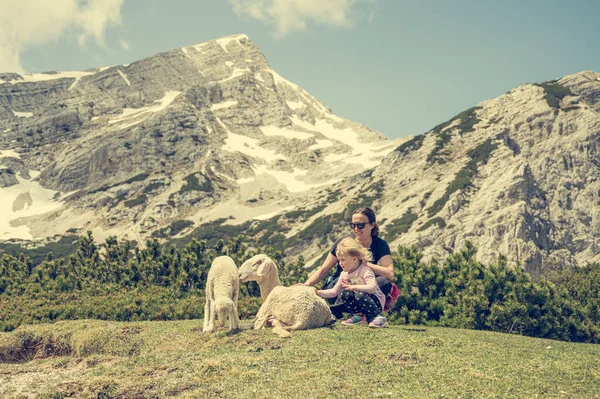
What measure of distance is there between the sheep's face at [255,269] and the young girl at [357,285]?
2541 mm

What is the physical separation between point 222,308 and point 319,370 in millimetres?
5928

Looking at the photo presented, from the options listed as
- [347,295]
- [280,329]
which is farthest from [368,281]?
[280,329]

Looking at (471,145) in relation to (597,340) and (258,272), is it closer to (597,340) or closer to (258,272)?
(597,340)

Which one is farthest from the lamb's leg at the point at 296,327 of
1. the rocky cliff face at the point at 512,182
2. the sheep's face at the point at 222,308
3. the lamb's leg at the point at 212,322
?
the rocky cliff face at the point at 512,182

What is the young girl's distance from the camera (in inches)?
619

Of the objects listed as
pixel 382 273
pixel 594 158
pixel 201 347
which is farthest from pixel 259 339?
pixel 594 158

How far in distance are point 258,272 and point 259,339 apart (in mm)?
3052

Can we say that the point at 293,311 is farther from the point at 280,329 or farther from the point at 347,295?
the point at 347,295

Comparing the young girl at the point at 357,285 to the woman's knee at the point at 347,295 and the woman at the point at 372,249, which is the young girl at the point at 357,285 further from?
the woman at the point at 372,249

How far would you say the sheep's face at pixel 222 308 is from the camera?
55.9 ft

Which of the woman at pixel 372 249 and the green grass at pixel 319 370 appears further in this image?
the woman at pixel 372 249

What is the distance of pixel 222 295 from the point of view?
17.5 metres

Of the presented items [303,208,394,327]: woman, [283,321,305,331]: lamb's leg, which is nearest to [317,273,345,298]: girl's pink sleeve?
[303,208,394,327]: woman

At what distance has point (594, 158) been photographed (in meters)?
142
